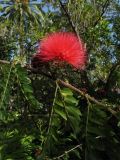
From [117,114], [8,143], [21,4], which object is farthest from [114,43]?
[21,4]

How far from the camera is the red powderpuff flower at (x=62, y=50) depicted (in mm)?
1908

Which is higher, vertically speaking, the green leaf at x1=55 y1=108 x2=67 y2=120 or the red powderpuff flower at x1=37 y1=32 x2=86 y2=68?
the red powderpuff flower at x1=37 y1=32 x2=86 y2=68

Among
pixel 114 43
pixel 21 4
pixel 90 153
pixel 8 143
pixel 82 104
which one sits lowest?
pixel 21 4

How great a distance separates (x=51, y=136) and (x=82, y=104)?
117 centimetres

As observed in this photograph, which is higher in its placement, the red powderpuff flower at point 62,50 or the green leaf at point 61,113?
the red powderpuff flower at point 62,50

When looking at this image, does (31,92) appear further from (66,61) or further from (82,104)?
(82,104)

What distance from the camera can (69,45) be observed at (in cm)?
195

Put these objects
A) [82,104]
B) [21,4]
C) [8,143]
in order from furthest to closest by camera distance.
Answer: [21,4], [8,143], [82,104]

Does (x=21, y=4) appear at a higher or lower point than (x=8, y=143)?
lower

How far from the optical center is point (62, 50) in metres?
1.91

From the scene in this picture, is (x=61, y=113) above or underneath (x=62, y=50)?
underneath

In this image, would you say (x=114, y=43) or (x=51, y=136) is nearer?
(x=51, y=136)

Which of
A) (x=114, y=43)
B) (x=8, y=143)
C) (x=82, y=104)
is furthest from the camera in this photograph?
(x=114, y=43)

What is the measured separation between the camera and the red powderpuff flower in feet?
6.26
